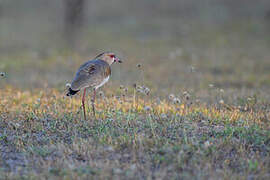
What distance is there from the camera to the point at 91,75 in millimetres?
5805

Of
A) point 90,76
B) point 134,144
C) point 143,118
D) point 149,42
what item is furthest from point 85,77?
point 149,42

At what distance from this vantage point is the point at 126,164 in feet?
14.2

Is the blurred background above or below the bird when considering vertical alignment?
Result: above

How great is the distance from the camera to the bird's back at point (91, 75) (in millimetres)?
5734

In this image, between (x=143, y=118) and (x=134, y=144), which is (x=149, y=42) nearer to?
(x=143, y=118)

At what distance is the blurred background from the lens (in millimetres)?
10891

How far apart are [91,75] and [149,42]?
39.4 feet

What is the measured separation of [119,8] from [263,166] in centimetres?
2100

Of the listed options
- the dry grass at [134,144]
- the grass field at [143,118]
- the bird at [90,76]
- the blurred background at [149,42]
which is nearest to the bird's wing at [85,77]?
the bird at [90,76]

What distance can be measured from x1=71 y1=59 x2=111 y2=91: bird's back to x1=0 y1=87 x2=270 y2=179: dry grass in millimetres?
537

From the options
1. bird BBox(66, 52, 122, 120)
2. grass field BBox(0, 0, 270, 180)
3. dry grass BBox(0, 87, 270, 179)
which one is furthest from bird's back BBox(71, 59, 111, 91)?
dry grass BBox(0, 87, 270, 179)

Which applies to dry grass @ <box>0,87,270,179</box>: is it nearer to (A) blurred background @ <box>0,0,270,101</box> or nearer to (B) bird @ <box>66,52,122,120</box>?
(B) bird @ <box>66,52,122,120</box>

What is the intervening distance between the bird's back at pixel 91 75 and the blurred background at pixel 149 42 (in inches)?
27.1

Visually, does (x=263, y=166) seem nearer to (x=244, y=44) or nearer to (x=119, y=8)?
(x=244, y=44)
